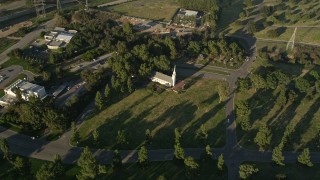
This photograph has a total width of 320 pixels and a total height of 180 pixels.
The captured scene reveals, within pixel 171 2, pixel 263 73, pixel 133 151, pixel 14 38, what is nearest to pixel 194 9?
pixel 171 2

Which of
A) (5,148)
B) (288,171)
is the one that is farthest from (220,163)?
(5,148)

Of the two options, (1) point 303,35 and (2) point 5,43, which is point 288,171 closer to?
(1) point 303,35

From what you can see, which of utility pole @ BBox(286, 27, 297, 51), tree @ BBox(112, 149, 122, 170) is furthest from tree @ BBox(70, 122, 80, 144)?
utility pole @ BBox(286, 27, 297, 51)

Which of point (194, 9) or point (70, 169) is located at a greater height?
point (194, 9)

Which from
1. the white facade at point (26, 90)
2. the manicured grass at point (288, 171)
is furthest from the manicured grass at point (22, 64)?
the manicured grass at point (288, 171)

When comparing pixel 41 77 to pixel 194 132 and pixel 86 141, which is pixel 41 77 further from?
pixel 194 132
